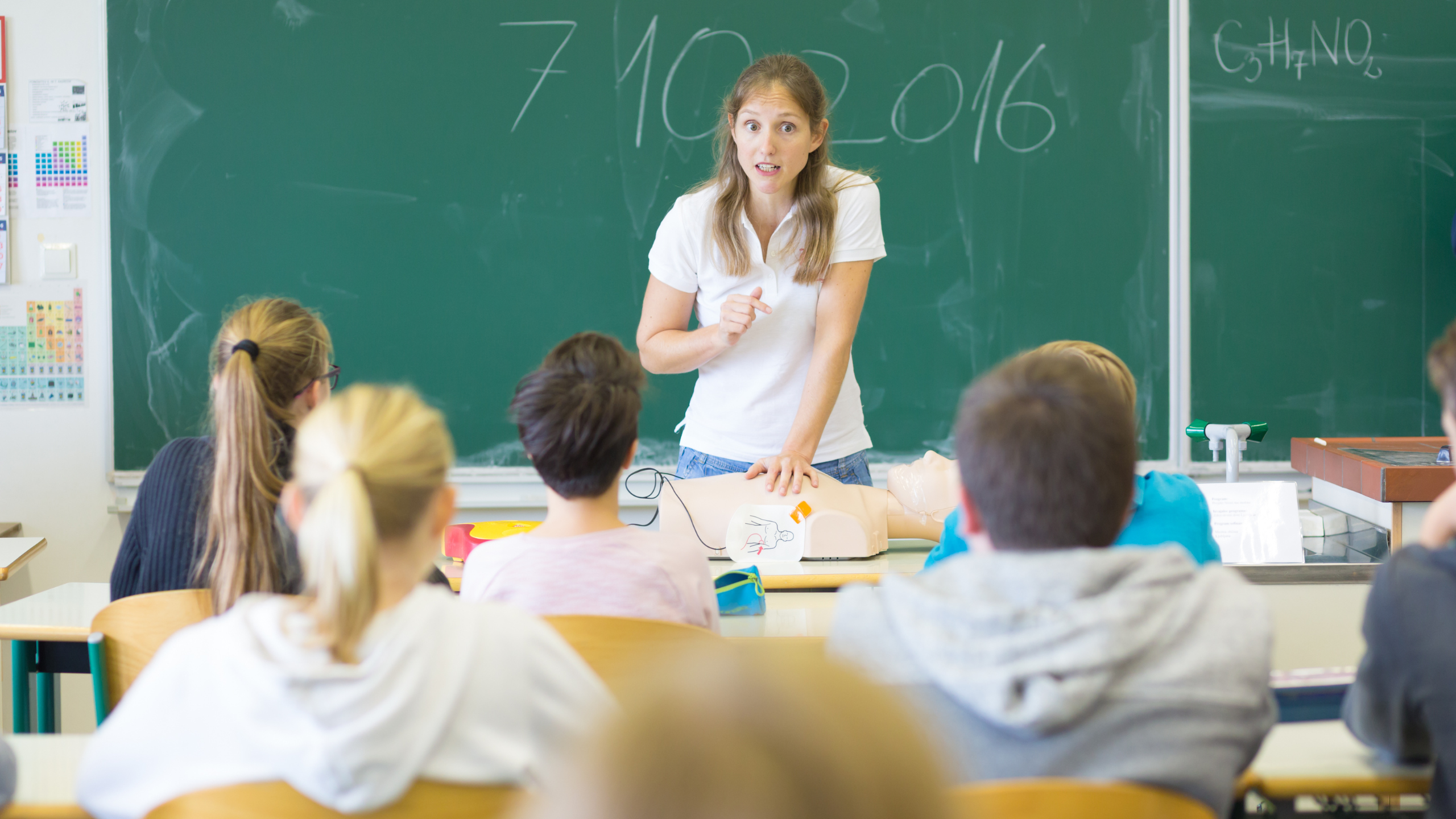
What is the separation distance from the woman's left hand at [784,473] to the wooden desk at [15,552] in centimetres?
170

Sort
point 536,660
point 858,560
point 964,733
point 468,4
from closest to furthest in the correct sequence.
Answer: point 964,733, point 536,660, point 858,560, point 468,4

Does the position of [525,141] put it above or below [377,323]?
above

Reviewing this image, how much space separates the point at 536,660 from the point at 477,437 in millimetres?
2429

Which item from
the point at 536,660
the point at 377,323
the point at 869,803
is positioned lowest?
the point at 536,660

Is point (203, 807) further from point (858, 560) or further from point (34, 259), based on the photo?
point (34, 259)

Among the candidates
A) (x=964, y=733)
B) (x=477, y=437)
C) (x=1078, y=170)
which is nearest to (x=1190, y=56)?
(x=1078, y=170)

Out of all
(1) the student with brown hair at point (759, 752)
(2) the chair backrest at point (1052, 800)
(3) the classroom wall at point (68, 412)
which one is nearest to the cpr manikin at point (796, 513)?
(2) the chair backrest at point (1052, 800)

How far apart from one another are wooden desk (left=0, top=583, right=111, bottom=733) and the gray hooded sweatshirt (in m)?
1.67

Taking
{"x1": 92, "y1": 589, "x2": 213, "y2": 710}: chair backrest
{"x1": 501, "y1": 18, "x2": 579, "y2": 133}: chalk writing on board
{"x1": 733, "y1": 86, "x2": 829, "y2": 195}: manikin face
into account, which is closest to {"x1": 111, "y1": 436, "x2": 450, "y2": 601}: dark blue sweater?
{"x1": 92, "y1": 589, "x2": 213, "y2": 710}: chair backrest

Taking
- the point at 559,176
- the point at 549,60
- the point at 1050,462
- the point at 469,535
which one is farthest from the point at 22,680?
the point at 549,60

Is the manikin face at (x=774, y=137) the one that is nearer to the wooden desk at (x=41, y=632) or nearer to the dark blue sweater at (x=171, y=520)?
the dark blue sweater at (x=171, y=520)

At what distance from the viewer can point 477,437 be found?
338 cm

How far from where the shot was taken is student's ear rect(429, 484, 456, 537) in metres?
1.19

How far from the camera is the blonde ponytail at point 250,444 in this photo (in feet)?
5.12
